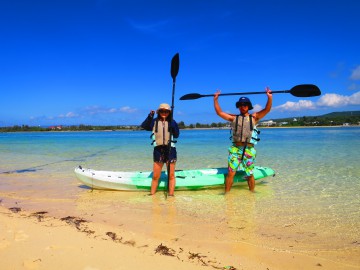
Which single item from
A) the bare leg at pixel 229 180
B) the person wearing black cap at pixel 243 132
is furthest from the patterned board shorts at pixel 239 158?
the bare leg at pixel 229 180

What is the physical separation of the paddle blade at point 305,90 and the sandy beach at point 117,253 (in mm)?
4209

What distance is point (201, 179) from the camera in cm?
734

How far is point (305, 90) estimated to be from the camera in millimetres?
6957

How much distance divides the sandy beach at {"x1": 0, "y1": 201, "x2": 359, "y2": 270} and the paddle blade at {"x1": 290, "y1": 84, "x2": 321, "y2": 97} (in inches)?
166

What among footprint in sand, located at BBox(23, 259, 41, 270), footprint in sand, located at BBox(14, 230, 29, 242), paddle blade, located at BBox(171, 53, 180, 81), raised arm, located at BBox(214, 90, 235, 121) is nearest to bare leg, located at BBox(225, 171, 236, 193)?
raised arm, located at BBox(214, 90, 235, 121)

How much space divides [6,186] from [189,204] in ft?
16.6

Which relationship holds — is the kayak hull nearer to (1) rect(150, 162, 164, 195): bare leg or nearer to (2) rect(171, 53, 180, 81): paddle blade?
(1) rect(150, 162, 164, 195): bare leg

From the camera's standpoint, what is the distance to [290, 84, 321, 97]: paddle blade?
6867mm

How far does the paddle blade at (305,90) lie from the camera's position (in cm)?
687

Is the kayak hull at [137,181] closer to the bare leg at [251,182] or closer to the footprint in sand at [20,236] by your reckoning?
the bare leg at [251,182]

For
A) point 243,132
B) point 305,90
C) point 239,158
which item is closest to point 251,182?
point 239,158

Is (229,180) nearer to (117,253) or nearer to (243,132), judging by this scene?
(243,132)

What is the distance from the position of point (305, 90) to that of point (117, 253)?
546 cm

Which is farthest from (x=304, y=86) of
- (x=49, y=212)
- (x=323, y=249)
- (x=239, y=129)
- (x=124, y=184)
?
(x=49, y=212)
